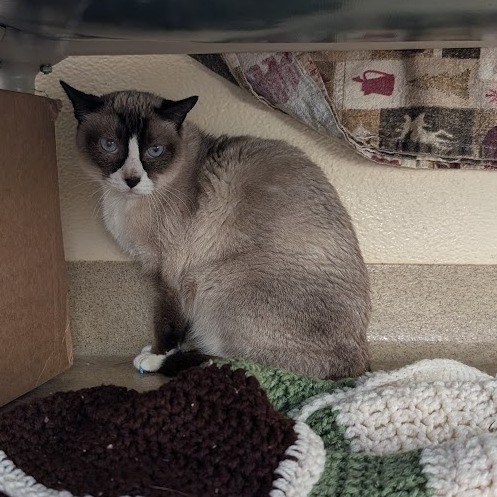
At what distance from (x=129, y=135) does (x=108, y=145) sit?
6 cm

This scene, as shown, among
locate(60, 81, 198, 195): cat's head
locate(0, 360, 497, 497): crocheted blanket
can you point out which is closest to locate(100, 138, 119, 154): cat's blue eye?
locate(60, 81, 198, 195): cat's head

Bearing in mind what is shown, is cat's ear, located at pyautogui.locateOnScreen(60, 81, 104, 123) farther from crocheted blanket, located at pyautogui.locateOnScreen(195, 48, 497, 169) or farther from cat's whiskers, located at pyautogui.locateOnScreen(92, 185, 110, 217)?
crocheted blanket, located at pyautogui.locateOnScreen(195, 48, 497, 169)

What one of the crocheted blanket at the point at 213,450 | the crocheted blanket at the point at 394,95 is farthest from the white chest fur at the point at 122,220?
the crocheted blanket at the point at 213,450

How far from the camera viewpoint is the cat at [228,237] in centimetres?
119

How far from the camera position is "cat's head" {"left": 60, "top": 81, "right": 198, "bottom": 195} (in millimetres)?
1246

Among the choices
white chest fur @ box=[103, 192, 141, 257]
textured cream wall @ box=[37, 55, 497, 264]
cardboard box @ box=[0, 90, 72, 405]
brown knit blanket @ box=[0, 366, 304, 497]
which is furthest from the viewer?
textured cream wall @ box=[37, 55, 497, 264]

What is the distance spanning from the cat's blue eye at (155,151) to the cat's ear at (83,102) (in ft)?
0.49

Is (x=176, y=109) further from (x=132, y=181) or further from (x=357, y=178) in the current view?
(x=357, y=178)

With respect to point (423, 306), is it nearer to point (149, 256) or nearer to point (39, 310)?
point (149, 256)

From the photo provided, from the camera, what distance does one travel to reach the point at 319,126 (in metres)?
1.42

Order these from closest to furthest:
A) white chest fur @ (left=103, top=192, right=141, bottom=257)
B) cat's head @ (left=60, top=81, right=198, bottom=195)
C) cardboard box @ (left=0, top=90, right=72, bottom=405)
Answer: cardboard box @ (left=0, top=90, right=72, bottom=405) < cat's head @ (left=60, top=81, right=198, bottom=195) < white chest fur @ (left=103, top=192, right=141, bottom=257)

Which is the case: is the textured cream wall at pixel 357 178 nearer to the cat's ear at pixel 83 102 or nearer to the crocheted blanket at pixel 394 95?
the crocheted blanket at pixel 394 95

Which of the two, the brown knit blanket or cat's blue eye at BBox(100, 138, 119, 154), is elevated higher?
cat's blue eye at BBox(100, 138, 119, 154)

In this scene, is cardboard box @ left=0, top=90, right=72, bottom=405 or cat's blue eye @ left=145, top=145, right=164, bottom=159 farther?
cat's blue eye @ left=145, top=145, right=164, bottom=159
